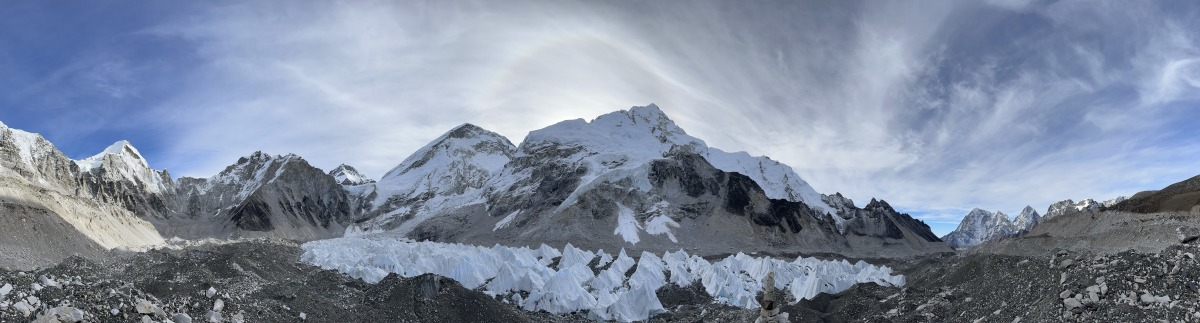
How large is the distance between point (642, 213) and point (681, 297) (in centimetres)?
8442

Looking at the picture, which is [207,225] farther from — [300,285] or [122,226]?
[300,285]

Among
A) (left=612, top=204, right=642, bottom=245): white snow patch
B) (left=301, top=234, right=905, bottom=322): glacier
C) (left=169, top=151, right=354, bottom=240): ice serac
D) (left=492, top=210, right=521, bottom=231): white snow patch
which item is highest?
(left=169, top=151, right=354, bottom=240): ice serac

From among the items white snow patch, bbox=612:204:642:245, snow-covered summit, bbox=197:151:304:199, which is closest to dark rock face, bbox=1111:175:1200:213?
white snow patch, bbox=612:204:642:245

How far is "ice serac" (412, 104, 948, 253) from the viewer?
122 meters

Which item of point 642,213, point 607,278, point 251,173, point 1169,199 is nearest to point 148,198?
point 251,173

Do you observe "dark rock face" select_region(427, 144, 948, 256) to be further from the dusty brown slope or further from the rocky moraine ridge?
the dusty brown slope

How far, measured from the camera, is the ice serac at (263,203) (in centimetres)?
14575

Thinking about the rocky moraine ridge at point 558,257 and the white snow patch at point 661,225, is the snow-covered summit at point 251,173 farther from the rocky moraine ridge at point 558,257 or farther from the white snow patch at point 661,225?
the white snow patch at point 661,225

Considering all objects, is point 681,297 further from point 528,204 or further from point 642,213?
point 528,204

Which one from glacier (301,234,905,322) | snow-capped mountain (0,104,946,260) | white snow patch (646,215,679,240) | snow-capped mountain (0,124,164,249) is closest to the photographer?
glacier (301,234,905,322)

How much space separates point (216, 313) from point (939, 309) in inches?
1043

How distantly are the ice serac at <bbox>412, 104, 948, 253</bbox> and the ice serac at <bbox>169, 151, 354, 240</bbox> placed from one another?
29.4 metres

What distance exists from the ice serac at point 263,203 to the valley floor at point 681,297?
107 metres

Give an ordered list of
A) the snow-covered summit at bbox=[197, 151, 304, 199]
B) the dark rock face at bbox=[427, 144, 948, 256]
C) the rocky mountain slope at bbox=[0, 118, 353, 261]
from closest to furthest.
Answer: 1. the rocky mountain slope at bbox=[0, 118, 353, 261]
2. the dark rock face at bbox=[427, 144, 948, 256]
3. the snow-covered summit at bbox=[197, 151, 304, 199]
